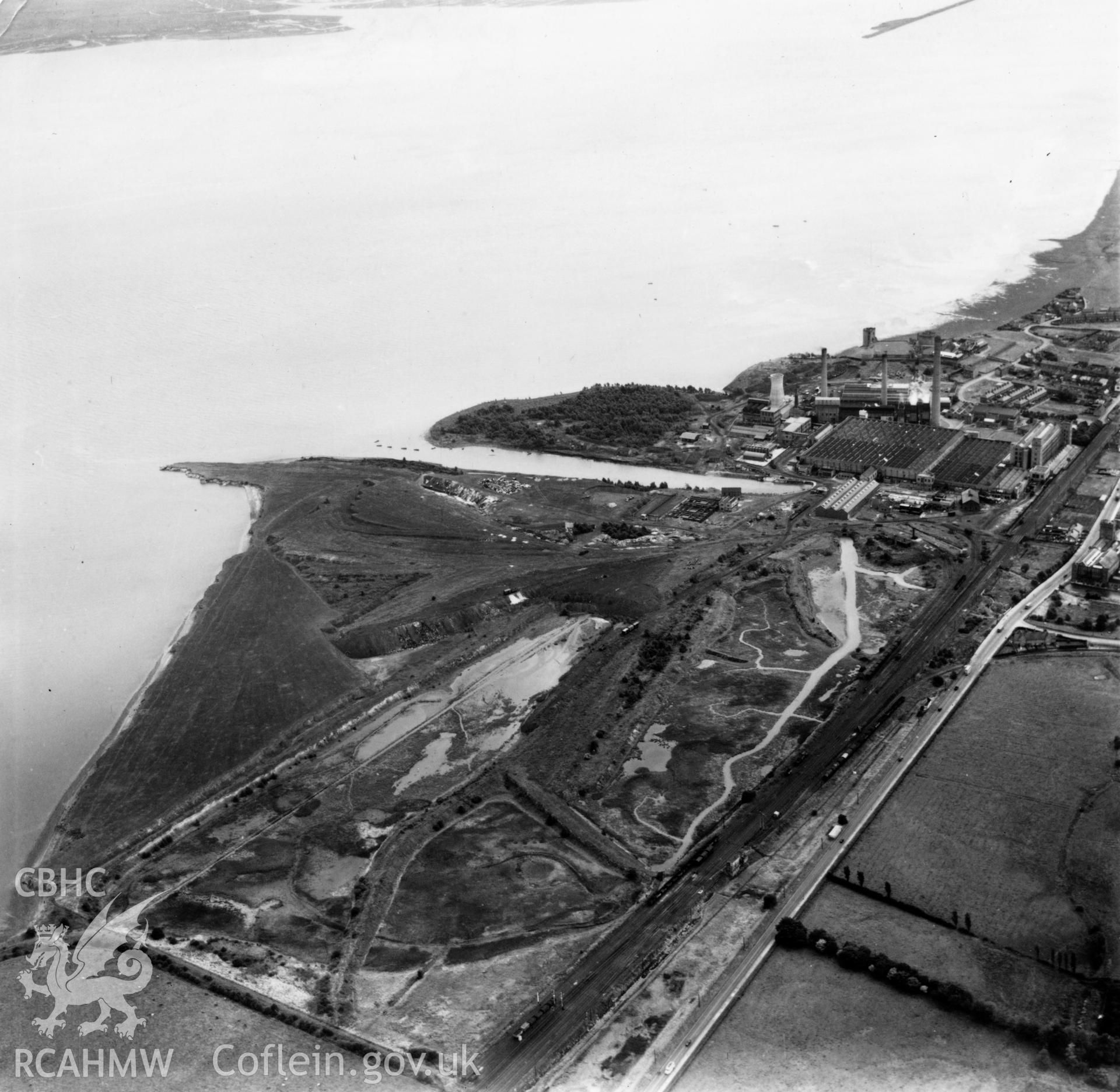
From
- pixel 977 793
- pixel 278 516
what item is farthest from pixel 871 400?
pixel 977 793

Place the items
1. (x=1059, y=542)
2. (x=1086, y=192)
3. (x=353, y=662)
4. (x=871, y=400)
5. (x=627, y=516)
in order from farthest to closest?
(x=1086, y=192) → (x=871, y=400) → (x=627, y=516) → (x=1059, y=542) → (x=353, y=662)

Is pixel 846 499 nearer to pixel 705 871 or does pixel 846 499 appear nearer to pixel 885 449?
pixel 885 449

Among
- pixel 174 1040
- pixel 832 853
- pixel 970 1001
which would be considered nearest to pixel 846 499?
pixel 832 853

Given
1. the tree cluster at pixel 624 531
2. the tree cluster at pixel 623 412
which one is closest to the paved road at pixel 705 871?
the tree cluster at pixel 624 531

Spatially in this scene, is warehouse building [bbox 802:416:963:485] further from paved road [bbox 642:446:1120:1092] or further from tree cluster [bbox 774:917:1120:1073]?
tree cluster [bbox 774:917:1120:1073]

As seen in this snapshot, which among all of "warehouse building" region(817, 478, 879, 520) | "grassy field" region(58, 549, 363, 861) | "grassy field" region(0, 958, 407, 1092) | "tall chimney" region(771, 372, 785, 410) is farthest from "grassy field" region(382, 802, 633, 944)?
"tall chimney" region(771, 372, 785, 410)

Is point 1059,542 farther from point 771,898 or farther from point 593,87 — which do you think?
point 593,87
